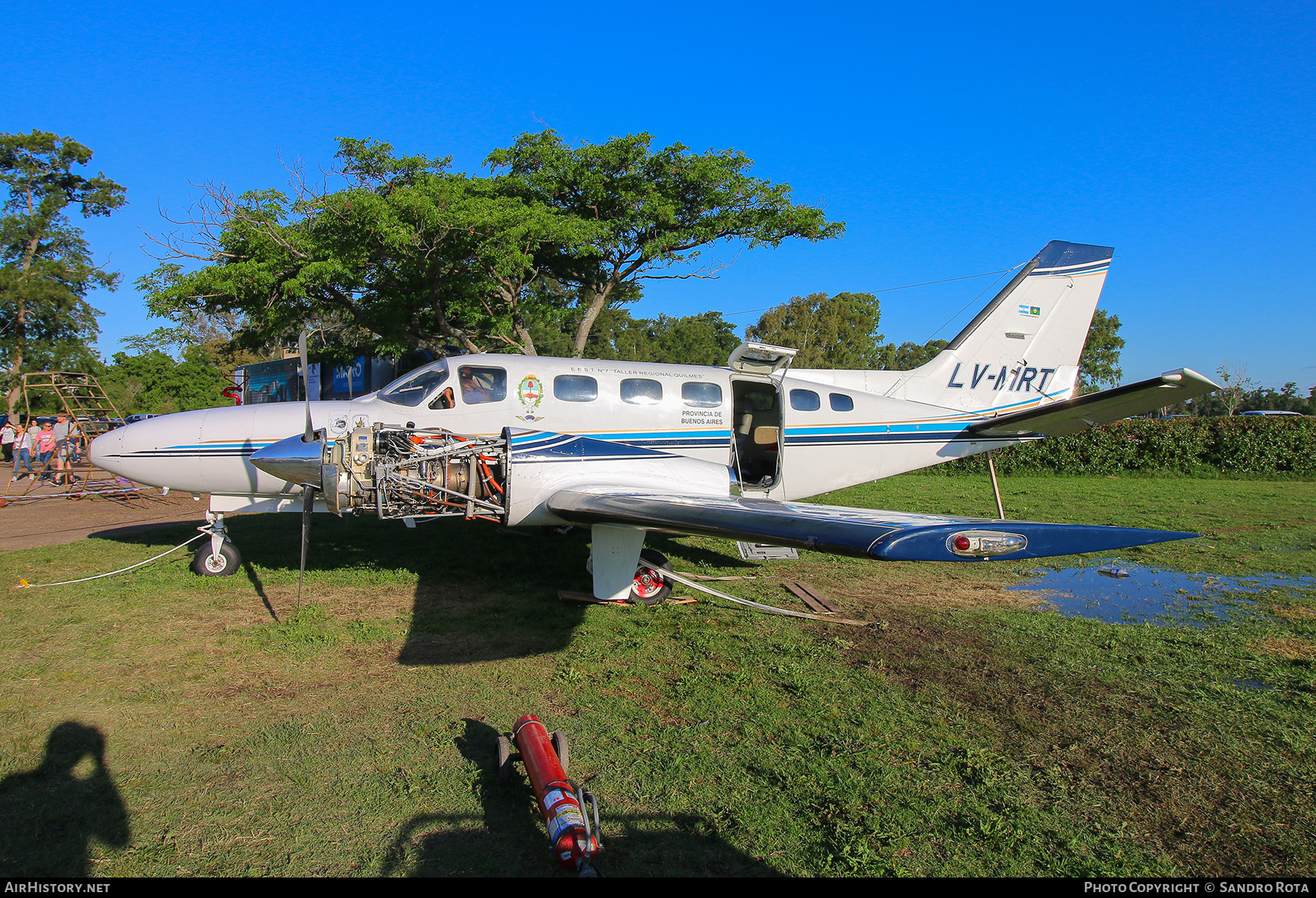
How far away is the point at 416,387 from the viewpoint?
8.48 meters

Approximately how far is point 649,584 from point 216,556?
18.1ft

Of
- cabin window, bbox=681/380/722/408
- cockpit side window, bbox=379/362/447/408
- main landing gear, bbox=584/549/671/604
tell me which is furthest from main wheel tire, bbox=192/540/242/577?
cabin window, bbox=681/380/722/408

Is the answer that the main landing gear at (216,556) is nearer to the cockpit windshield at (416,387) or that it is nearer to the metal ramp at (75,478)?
the cockpit windshield at (416,387)

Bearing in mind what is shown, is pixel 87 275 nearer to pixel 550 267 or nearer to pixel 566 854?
pixel 550 267

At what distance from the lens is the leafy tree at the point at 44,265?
121 feet

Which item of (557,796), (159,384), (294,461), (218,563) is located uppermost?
(159,384)

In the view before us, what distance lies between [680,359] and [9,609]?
60.5m

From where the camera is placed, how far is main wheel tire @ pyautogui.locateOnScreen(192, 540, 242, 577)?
8477 millimetres

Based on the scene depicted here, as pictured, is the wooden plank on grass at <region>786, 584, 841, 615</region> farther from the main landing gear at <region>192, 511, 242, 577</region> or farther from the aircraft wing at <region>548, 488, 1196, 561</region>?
the main landing gear at <region>192, 511, 242, 577</region>

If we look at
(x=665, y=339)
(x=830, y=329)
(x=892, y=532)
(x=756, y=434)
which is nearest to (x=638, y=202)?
(x=756, y=434)

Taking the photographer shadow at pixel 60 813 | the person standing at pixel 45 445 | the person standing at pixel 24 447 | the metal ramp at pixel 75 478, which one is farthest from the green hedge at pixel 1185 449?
the person standing at pixel 24 447

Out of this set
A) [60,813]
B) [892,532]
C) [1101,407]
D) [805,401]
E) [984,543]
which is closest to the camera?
[60,813]

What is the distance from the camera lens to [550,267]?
1950cm

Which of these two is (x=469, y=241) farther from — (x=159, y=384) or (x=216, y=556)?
(x=159, y=384)
